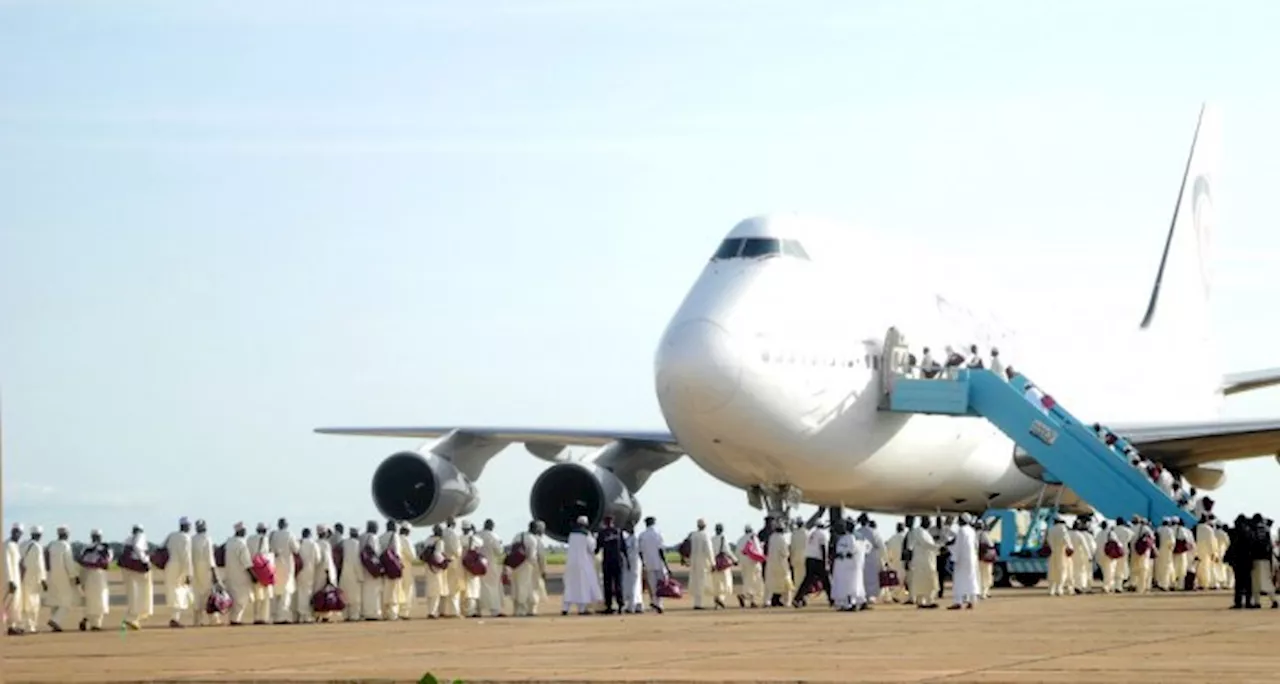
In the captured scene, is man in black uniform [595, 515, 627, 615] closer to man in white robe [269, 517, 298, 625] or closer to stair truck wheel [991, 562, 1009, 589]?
man in white robe [269, 517, 298, 625]

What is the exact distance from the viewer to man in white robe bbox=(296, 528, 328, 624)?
23.9m

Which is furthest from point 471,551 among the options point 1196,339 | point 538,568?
point 1196,339

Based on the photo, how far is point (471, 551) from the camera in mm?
24594

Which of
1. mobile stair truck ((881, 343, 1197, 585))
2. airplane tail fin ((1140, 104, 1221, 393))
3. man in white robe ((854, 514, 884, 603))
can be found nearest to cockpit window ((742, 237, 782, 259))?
mobile stair truck ((881, 343, 1197, 585))

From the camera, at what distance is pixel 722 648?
16.1 meters

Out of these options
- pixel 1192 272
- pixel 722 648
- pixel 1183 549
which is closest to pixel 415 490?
pixel 1183 549

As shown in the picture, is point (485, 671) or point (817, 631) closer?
point (485, 671)

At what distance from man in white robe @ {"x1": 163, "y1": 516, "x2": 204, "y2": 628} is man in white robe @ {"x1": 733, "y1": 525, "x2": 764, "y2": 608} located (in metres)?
6.88

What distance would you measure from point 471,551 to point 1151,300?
25931 mm

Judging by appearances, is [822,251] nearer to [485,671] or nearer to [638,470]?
[638,470]

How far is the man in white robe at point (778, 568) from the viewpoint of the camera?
2562 centimetres

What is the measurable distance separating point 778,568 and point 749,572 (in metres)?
0.63

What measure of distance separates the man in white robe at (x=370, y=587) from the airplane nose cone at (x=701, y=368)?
4.80m

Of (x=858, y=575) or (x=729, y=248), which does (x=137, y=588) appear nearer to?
(x=858, y=575)
